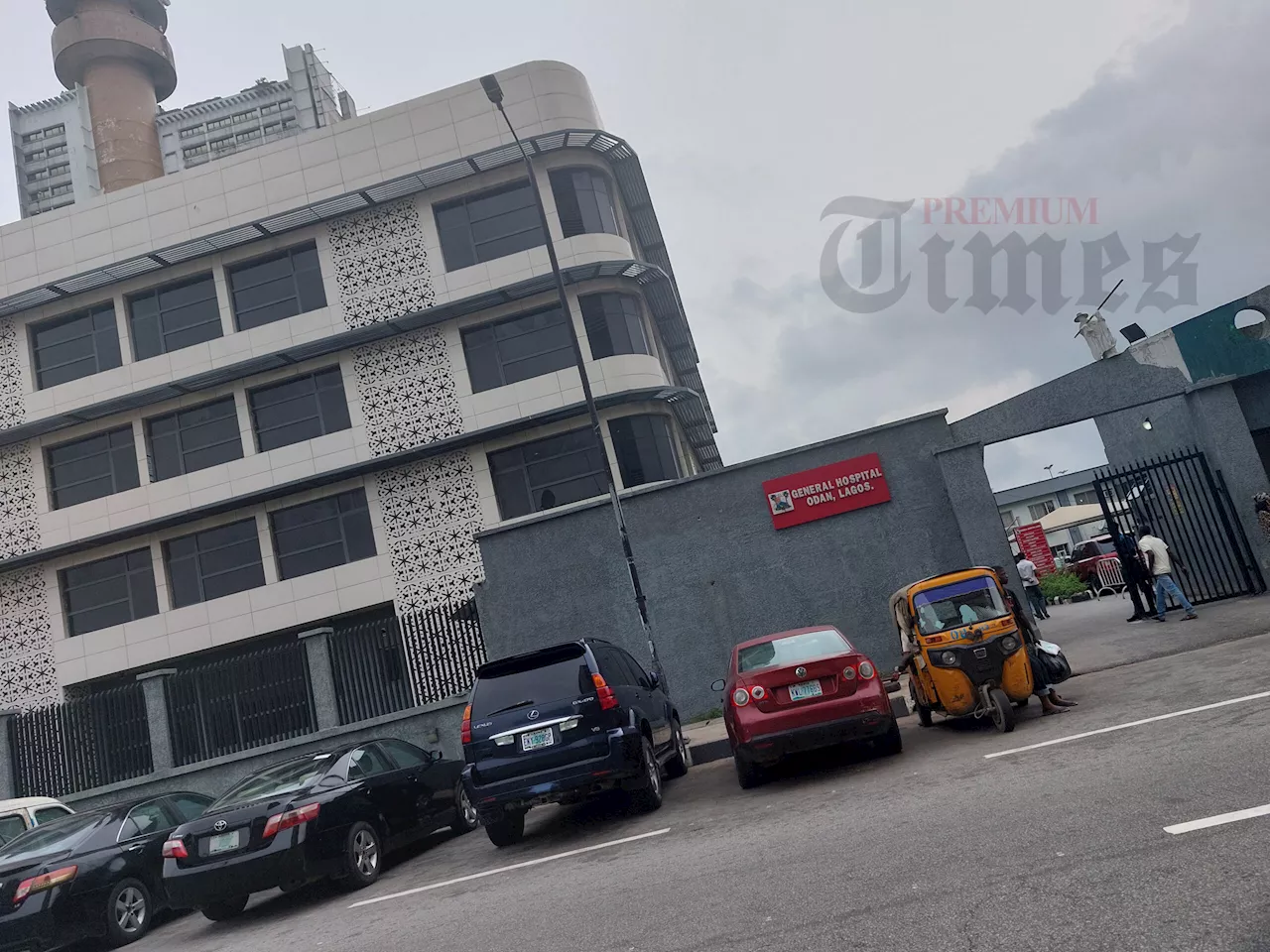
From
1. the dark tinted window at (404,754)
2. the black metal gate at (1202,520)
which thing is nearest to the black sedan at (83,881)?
the dark tinted window at (404,754)

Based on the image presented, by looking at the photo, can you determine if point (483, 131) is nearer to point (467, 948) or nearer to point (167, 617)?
point (167, 617)

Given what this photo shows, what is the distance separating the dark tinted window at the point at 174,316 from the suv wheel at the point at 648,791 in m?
20.9

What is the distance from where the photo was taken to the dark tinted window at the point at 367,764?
30.2ft

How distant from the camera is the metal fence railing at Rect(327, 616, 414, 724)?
15.1m

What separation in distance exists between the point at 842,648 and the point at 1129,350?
971cm

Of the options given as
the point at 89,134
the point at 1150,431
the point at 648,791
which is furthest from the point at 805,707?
the point at 89,134

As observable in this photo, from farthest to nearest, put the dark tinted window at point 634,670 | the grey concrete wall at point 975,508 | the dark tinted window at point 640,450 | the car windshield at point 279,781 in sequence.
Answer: the dark tinted window at point 640,450 → the grey concrete wall at point 975,508 → the dark tinted window at point 634,670 → the car windshield at point 279,781

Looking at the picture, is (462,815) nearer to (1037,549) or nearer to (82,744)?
(82,744)

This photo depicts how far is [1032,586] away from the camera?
63.2ft

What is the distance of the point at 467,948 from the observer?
5.43 meters

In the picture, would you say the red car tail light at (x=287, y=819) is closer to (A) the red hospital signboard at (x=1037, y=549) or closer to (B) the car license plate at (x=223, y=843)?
(B) the car license plate at (x=223, y=843)

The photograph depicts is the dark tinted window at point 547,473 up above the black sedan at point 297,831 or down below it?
above

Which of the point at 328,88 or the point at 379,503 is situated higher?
the point at 328,88

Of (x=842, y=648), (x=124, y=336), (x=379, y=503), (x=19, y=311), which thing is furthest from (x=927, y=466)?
(x=19, y=311)
